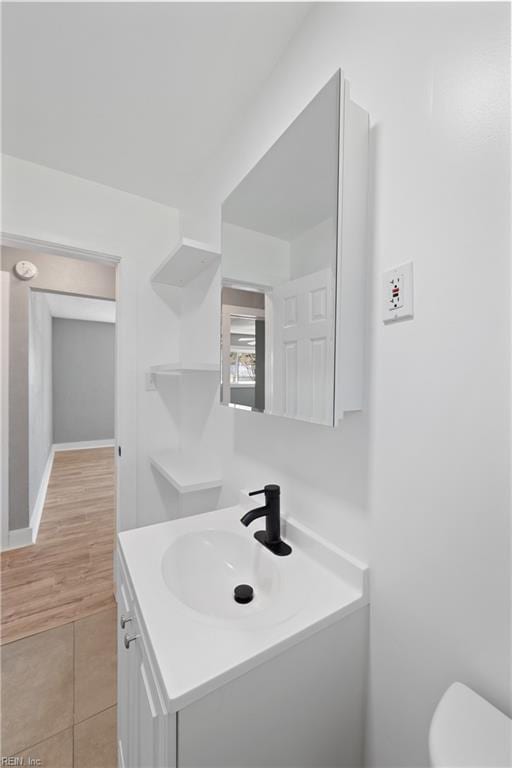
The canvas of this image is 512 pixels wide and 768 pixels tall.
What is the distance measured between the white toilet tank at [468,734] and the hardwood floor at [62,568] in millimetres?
1955

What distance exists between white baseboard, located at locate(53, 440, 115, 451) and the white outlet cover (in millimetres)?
6223

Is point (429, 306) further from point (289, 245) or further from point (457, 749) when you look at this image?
point (457, 749)

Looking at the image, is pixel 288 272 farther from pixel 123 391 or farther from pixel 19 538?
pixel 19 538

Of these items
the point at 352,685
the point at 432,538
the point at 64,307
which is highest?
the point at 64,307

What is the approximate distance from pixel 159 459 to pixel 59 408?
4.77m

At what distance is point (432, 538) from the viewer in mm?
668

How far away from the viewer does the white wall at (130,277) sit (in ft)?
5.52

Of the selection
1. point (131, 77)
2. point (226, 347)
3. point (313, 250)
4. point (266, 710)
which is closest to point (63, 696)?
point (266, 710)

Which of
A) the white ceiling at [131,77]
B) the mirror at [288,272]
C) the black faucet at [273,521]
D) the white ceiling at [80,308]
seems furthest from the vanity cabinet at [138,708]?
the white ceiling at [80,308]

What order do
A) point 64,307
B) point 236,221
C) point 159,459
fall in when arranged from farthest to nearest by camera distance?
1. point 64,307
2. point 159,459
3. point 236,221

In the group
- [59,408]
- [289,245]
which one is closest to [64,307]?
[59,408]

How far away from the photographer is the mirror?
825 millimetres

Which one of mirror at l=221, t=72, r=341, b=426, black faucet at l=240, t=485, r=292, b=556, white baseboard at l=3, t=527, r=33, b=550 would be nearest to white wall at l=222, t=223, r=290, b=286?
mirror at l=221, t=72, r=341, b=426

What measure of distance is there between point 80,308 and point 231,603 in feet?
16.6
